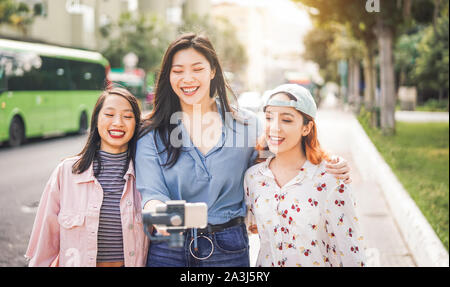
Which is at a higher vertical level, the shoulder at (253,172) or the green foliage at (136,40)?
the green foliage at (136,40)

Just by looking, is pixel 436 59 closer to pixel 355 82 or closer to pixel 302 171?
pixel 302 171

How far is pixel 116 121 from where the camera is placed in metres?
2.32

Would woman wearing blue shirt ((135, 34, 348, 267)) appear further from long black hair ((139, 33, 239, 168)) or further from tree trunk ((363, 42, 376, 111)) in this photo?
tree trunk ((363, 42, 376, 111))

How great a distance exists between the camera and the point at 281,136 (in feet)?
7.23

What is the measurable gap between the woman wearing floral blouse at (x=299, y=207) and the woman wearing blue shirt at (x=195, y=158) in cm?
8

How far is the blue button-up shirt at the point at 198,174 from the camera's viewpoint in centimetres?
215

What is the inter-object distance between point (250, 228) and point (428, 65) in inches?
199

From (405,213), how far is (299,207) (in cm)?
402

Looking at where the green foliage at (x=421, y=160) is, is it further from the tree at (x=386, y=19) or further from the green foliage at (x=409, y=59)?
the tree at (x=386, y=19)

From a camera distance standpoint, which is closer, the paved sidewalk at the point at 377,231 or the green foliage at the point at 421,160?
the paved sidewalk at the point at 377,231

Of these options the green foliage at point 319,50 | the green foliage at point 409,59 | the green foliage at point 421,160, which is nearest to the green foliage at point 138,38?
the green foliage at point 319,50

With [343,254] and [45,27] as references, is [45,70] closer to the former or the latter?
[343,254]

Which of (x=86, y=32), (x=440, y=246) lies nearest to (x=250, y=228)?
(x=440, y=246)

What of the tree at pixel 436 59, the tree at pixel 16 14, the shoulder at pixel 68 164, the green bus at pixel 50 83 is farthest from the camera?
the tree at pixel 16 14
